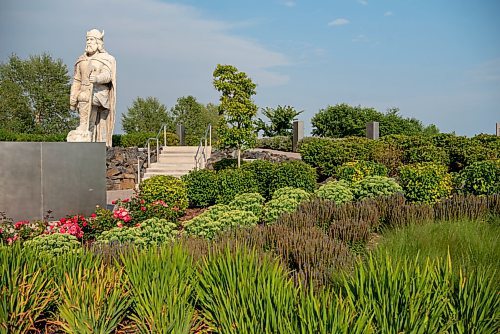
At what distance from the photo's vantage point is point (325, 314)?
7.38ft

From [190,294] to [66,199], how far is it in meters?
A: 7.07

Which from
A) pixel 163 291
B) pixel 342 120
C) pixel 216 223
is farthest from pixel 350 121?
pixel 163 291

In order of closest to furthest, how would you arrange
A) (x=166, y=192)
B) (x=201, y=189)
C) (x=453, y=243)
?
(x=453, y=243) → (x=166, y=192) → (x=201, y=189)

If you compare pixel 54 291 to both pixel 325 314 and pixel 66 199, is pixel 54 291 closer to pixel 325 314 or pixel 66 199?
pixel 325 314

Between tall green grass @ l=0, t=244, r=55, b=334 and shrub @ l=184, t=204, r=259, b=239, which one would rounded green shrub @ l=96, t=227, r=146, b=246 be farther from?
tall green grass @ l=0, t=244, r=55, b=334

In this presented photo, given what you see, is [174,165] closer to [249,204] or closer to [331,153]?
[331,153]

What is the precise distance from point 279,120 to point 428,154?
15234mm

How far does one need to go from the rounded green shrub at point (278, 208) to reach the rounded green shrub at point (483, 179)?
4419 mm

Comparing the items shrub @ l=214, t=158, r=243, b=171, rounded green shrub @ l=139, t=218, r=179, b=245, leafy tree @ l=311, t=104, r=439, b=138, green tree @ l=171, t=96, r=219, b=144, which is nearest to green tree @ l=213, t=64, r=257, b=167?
shrub @ l=214, t=158, r=243, b=171

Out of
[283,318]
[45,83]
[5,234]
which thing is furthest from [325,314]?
[45,83]

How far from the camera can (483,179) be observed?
9727mm

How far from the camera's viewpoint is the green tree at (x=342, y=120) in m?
30.0

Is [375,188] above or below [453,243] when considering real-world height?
above

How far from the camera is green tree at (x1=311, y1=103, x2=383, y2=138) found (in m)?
30.0
